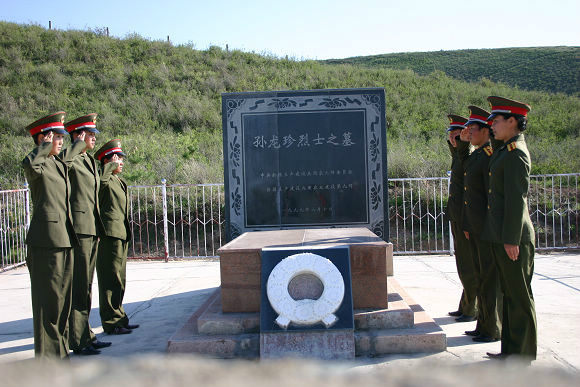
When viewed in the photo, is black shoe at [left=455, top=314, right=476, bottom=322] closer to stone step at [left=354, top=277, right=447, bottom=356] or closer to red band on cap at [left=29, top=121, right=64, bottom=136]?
stone step at [left=354, top=277, right=447, bottom=356]

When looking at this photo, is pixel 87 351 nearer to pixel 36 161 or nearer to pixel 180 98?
pixel 36 161

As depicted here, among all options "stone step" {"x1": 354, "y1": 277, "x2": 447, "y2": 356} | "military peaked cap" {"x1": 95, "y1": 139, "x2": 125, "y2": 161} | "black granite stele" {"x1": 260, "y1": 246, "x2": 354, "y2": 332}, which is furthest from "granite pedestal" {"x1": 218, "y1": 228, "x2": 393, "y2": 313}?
"military peaked cap" {"x1": 95, "y1": 139, "x2": 125, "y2": 161}

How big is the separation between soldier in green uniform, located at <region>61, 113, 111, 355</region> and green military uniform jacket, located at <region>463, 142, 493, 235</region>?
→ 3.39 metres

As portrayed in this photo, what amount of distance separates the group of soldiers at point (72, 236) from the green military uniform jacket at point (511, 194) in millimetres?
3318

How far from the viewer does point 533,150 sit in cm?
1513

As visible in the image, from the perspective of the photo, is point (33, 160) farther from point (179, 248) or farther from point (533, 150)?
point (533, 150)

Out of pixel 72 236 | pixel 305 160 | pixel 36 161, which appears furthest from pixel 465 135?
pixel 36 161

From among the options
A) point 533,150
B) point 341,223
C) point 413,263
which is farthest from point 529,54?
point 341,223

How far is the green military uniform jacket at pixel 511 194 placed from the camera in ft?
11.6

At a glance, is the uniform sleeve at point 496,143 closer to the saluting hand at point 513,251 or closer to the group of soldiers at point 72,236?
the saluting hand at point 513,251

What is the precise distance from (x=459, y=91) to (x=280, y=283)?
68.4 feet

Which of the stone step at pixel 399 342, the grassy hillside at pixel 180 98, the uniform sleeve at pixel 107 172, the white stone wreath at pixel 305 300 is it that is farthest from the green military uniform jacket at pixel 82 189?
the grassy hillside at pixel 180 98

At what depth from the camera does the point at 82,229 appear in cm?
428

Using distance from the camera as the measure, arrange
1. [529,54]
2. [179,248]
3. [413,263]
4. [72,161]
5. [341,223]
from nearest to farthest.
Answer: [72,161]
[341,223]
[413,263]
[179,248]
[529,54]
